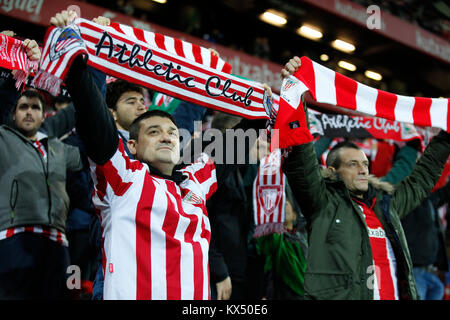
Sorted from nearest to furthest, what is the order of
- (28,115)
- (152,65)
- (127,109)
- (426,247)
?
1. (152,65)
2. (127,109)
3. (28,115)
4. (426,247)

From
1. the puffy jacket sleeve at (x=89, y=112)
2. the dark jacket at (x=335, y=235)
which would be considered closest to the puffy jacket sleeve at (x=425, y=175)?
the dark jacket at (x=335, y=235)

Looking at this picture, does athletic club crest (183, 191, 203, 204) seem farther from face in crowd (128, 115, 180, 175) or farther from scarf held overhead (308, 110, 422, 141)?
scarf held overhead (308, 110, 422, 141)

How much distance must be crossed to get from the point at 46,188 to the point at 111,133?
1135 millimetres

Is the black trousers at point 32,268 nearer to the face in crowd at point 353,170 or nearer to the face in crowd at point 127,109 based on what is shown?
the face in crowd at point 127,109

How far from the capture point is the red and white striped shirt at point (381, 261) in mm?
2332

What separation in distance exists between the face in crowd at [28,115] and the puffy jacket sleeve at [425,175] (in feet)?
7.38

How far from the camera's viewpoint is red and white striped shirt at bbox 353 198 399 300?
2332mm

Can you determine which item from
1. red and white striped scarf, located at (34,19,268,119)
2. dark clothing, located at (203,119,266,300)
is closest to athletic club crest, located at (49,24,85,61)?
red and white striped scarf, located at (34,19,268,119)

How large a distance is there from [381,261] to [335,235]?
0.32 metres

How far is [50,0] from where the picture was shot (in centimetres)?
716

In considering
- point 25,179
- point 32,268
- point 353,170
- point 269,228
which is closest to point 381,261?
point 353,170

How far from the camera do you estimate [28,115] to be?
2635 millimetres

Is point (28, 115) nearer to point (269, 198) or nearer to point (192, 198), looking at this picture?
point (192, 198)

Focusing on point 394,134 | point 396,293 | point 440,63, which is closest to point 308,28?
point 440,63
